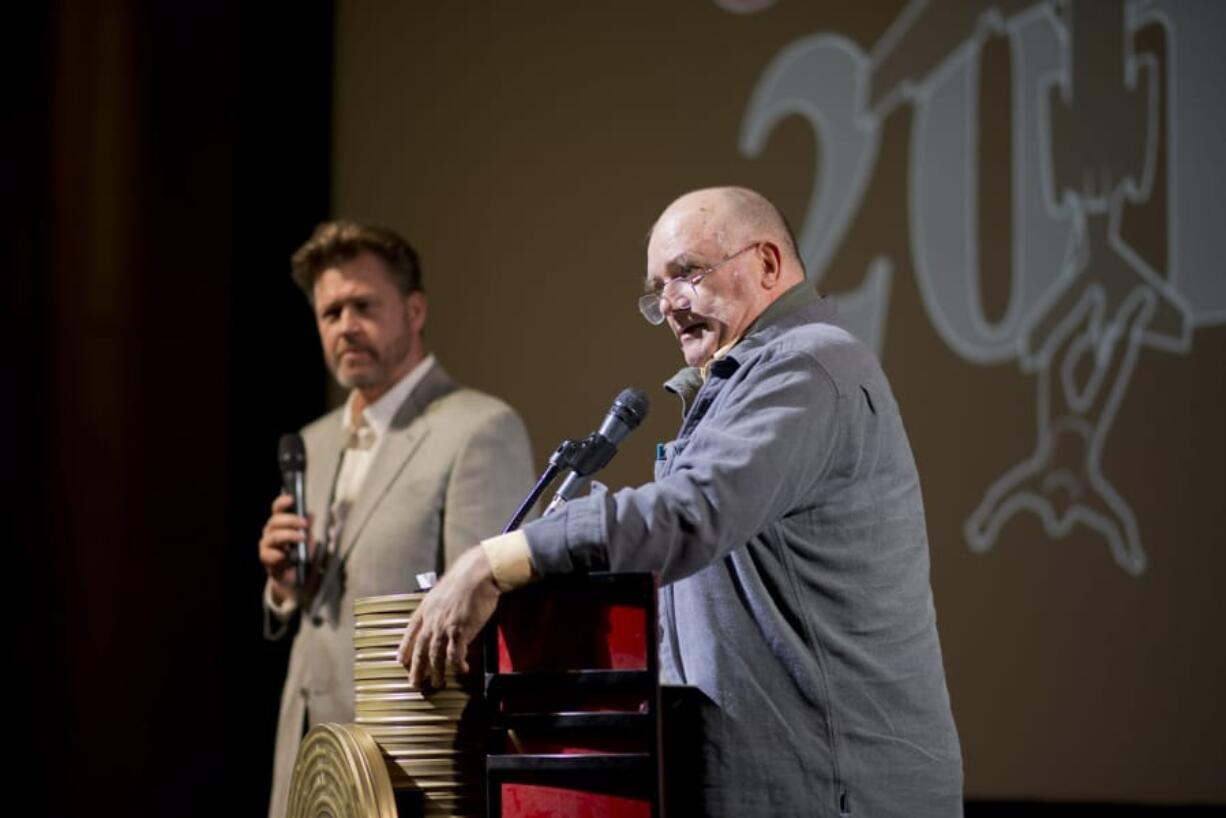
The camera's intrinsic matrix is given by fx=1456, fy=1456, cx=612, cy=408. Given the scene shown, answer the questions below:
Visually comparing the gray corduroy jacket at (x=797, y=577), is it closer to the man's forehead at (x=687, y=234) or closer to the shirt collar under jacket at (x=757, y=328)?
the shirt collar under jacket at (x=757, y=328)

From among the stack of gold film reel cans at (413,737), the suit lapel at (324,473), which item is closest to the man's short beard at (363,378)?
the suit lapel at (324,473)

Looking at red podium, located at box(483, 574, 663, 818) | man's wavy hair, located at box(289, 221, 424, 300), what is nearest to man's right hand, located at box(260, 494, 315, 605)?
man's wavy hair, located at box(289, 221, 424, 300)

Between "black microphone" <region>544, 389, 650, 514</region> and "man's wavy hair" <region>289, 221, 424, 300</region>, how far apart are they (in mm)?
1478

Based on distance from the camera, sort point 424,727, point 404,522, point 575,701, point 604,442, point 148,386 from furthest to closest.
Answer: point 148,386 < point 404,522 < point 604,442 < point 424,727 < point 575,701

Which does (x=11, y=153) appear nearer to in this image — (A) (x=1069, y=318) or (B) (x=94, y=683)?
(B) (x=94, y=683)

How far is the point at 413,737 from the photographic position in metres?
1.82

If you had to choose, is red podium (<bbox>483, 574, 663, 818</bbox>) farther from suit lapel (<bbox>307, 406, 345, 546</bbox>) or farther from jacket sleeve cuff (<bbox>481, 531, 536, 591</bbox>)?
suit lapel (<bbox>307, 406, 345, 546</bbox>)

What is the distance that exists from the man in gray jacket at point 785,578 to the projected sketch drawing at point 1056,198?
182 centimetres

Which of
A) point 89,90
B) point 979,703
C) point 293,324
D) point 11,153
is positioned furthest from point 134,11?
point 979,703

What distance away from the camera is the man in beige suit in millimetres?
3061

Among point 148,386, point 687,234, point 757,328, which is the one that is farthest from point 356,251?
point 757,328

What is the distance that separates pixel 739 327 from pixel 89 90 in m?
2.92

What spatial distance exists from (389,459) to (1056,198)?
6.12 ft

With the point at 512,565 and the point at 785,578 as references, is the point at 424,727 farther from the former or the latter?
the point at 785,578
